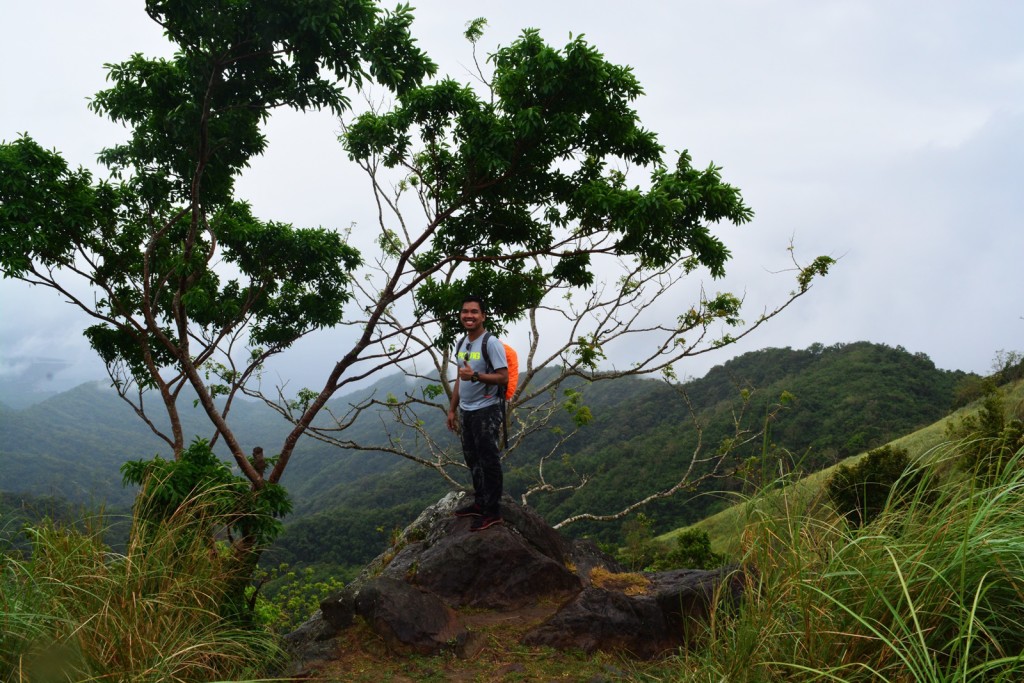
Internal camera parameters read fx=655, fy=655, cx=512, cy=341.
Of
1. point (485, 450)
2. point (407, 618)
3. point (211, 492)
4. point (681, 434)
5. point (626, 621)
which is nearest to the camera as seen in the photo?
point (407, 618)

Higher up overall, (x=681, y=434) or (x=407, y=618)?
(x=681, y=434)

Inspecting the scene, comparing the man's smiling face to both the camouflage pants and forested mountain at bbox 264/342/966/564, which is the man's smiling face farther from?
forested mountain at bbox 264/342/966/564

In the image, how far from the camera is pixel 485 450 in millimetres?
6281

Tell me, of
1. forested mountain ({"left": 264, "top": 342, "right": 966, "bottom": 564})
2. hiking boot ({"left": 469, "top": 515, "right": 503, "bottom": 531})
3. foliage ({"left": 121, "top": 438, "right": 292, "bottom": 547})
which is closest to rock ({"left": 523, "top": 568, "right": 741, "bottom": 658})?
hiking boot ({"left": 469, "top": 515, "right": 503, "bottom": 531})

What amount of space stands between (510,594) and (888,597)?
405 centimetres

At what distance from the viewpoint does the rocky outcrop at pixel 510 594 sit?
210 inches

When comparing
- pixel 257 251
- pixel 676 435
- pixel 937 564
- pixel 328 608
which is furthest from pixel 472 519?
pixel 676 435

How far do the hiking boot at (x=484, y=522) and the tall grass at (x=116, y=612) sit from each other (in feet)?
8.16

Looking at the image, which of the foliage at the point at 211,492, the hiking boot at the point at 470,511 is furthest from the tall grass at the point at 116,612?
the hiking boot at the point at 470,511

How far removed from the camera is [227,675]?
4.08m

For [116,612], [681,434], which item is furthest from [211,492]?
[681,434]

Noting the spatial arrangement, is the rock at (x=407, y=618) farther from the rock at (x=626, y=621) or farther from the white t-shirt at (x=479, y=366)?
the white t-shirt at (x=479, y=366)

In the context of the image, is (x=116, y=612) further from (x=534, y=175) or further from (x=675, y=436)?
(x=675, y=436)

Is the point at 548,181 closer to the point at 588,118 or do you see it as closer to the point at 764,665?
the point at 588,118
